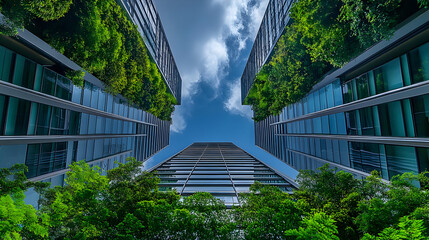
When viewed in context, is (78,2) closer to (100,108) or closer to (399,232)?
(100,108)

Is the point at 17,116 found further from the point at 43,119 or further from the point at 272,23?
the point at 272,23

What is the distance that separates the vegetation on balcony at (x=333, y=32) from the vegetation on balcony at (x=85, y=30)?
15.0 metres

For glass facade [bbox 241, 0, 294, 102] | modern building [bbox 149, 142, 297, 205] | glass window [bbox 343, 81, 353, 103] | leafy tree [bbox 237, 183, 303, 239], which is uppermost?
glass facade [bbox 241, 0, 294, 102]

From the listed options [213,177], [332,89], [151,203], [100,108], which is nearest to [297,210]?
[151,203]

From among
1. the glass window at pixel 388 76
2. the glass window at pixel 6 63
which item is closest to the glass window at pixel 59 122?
the glass window at pixel 6 63

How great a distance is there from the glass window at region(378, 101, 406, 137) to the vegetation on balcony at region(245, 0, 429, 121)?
178 inches

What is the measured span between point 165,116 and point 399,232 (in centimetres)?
4315

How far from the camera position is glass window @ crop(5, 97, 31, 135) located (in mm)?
11398

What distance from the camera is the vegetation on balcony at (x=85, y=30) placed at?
8.82 metres

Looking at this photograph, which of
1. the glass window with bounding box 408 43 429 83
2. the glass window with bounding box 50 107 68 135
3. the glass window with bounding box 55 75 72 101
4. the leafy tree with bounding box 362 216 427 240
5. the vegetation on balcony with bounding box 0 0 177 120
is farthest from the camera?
the glass window with bounding box 55 75 72 101

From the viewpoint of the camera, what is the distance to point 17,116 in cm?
1195

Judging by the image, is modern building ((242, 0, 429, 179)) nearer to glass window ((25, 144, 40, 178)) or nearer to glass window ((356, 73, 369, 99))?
glass window ((356, 73, 369, 99))

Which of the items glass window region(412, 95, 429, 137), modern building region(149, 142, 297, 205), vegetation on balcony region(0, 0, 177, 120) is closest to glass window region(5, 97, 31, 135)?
vegetation on balcony region(0, 0, 177, 120)

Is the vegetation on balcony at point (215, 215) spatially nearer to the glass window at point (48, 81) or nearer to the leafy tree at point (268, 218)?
the leafy tree at point (268, 218)
